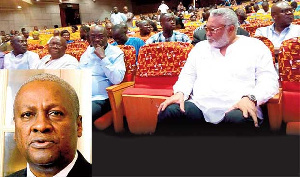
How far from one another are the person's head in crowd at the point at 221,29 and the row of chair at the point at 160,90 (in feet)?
0.33

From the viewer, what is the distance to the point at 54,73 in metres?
0.57

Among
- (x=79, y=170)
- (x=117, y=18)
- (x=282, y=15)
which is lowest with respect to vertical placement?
(x=79, y=170)

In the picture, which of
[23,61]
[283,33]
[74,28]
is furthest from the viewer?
[74,28]

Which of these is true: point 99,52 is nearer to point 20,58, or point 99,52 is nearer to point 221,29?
point 20,58

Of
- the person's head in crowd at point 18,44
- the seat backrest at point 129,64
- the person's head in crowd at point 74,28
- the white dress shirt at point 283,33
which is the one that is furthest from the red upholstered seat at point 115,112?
the person's head in crowd at point 74,28

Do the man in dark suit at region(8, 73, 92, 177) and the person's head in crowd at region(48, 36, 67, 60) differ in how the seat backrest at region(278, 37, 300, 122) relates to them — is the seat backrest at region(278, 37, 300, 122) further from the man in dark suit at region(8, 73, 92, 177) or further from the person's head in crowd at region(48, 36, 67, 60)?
the person's head in crowd at region(48, 36, 67, 60)

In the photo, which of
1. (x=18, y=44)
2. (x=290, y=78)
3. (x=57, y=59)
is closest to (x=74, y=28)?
(x=18, y=44)

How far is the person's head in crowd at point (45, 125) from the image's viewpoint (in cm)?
50

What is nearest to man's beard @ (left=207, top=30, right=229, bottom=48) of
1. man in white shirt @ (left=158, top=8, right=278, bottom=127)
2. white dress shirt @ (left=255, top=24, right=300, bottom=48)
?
man in white shirt @ (left=158, top=8, right=278, bottom=127)

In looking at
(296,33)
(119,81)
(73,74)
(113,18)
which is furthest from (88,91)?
(113,18)

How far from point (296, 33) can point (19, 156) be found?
1.36 m

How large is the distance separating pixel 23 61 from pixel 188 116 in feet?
1.79

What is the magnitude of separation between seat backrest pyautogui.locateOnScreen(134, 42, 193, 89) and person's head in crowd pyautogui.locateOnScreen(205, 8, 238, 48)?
99 millimetres

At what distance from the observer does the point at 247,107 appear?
76 cm
